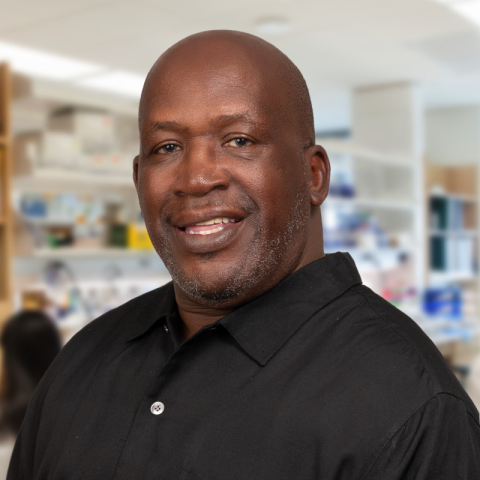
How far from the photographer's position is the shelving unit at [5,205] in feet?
8.68

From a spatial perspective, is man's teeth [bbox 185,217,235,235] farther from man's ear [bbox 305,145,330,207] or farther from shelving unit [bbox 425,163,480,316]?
shelving unit [bbox 425,163,480,316]

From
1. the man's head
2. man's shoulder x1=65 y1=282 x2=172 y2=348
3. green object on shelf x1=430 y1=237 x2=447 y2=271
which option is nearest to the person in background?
man's shoulder x1=65 y1=282 x2=172 y2=348

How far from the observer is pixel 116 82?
5.32 m

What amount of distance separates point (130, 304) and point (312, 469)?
44cm

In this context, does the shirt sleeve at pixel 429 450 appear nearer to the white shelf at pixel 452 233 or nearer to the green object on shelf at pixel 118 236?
the green object on shelf at pixel 118 236

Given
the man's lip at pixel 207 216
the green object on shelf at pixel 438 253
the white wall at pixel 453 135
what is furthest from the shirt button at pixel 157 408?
the white wall at pixel 453 135

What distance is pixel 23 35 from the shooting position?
4.11 meters

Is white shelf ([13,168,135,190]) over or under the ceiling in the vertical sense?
under

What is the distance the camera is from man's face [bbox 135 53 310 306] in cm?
78

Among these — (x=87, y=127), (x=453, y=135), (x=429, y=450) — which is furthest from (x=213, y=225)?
(x=453, y=135)

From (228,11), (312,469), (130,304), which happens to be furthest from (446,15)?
(312,469)

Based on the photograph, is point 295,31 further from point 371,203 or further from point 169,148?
point 169,148

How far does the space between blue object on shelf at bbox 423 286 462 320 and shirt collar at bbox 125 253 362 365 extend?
14.6 ft

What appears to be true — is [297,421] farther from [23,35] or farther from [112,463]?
[23,35]
